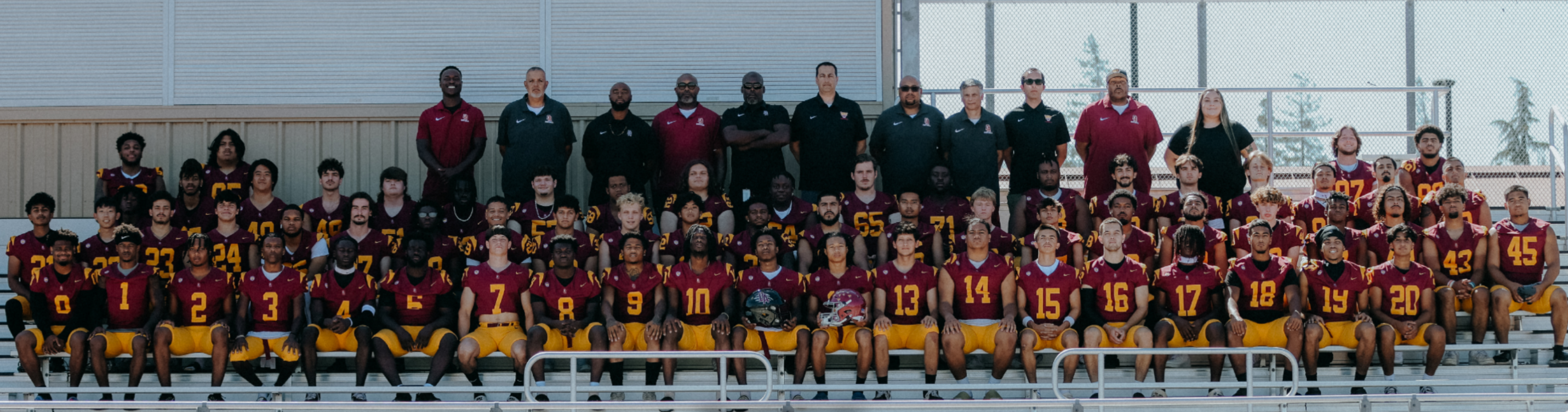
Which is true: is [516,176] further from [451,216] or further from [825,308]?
[825,308]

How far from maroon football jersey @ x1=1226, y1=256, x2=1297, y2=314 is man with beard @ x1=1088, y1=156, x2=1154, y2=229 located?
1.08 m

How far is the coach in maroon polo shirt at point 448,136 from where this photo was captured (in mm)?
10148

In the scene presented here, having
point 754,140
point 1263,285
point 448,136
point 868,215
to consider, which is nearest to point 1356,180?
point 1263,285

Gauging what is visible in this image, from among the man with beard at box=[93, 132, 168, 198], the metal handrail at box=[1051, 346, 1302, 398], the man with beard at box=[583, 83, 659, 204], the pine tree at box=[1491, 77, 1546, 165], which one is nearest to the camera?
the metal handrail at box=[1051, 346, 1302, 398]

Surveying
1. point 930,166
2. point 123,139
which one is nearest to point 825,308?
point 930,166

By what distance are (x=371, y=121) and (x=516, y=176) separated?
2162mm

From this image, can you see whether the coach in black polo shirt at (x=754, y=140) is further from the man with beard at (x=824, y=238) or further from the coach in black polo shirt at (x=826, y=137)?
the man with beard at (x=824, y=238)

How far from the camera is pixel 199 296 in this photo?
8.65 meters

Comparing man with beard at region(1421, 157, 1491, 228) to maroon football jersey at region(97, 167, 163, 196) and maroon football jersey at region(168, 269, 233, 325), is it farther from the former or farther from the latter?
maroon football jersey at region(97, 167, 163, 196)

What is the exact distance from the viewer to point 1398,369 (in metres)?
8.42

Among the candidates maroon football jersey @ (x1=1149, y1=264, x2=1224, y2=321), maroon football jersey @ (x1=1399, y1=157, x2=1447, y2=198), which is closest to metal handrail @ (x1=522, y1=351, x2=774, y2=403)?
maroon football jersey @ (x1=1149, y1=264, x2=1224, y2=321)

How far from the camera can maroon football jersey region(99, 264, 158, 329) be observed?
8.66 meters

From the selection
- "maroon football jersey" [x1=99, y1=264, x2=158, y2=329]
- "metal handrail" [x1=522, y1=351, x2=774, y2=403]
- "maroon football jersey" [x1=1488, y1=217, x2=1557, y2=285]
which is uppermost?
"maroon football jersey" [x1=1488, y1=217, x2=1557, y2=285]

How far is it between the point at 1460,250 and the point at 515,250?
22.5 feet
